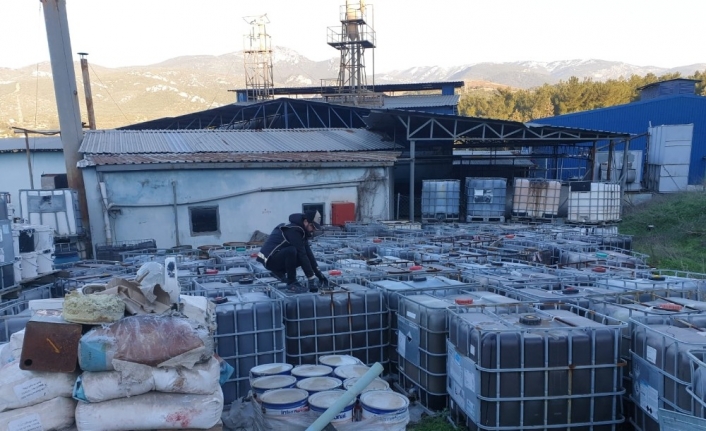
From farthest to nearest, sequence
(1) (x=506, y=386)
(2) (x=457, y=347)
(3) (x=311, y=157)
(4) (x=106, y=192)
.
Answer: (3) (x=311, y=157), (4) (x=106, y=192), (2) (x=457, y=347), (1) (x=506, y=386)

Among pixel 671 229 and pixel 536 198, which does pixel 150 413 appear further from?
pixel 671 229

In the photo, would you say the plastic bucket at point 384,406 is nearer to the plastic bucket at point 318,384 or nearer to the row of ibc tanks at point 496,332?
the plastic bucket at point 318,384

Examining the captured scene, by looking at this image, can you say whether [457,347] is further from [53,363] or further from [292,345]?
[53,363]

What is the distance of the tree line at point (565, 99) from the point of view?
1763 inches

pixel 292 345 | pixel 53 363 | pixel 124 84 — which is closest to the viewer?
pixel 53 363

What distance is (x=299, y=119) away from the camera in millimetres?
30625

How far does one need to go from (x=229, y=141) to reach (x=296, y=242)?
52.3ft

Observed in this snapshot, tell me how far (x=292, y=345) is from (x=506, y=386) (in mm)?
2944

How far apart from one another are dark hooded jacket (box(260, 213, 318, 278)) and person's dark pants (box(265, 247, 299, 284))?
0.21ft

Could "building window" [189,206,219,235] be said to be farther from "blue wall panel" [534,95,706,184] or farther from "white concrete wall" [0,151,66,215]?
"blue wall panel" [534,95,706,184]

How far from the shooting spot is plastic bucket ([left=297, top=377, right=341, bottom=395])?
5.01 m

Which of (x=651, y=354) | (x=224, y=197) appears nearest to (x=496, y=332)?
(x=651, y=354)

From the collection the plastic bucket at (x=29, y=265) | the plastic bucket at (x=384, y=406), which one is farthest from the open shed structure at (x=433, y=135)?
the plastic bucket at (x=384, y=406)

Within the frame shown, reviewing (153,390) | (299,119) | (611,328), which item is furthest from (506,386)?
(299,119)
